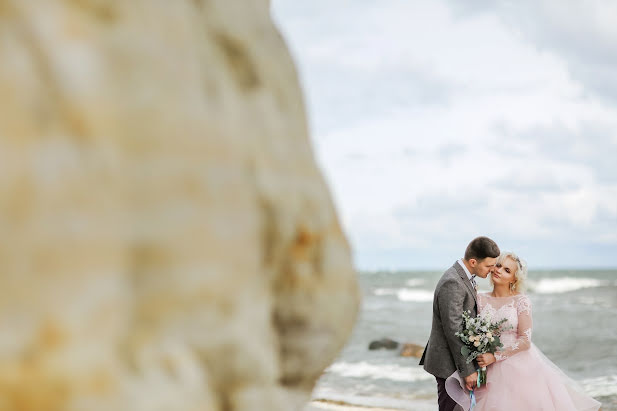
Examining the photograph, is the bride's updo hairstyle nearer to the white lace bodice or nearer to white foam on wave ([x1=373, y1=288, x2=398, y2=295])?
the white lace bodice

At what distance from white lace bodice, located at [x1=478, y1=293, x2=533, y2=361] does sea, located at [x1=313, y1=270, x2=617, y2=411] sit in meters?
3.16

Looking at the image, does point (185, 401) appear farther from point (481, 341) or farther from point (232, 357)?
point (481, 341)

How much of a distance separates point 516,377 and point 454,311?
859mm

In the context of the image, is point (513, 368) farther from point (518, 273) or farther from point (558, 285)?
point (558, 285)

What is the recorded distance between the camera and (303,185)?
8.27 feet

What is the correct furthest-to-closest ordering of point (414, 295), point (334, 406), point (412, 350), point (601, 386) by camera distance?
point (414, 295)
point (412, 350)
point (601, 386)
point (334, 406)

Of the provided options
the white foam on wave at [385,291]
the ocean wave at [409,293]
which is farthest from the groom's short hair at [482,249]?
the white foam on wave at [385,291]

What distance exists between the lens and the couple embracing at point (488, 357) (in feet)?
19.8

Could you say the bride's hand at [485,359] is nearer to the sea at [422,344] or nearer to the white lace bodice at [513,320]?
the white lace bodice at [513,320]

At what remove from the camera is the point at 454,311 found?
→ 604cm

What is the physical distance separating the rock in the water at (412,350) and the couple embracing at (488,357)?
10086 mm

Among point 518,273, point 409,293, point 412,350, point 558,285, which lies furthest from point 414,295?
point 518,273

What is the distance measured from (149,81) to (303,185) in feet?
2.58

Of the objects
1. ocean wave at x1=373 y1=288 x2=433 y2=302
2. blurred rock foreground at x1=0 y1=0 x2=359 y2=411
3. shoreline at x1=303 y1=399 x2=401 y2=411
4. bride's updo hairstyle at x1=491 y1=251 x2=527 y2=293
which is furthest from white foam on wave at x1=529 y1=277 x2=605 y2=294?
blurred rock foreground at x1=0 y1=0 x2=359 y2=411
